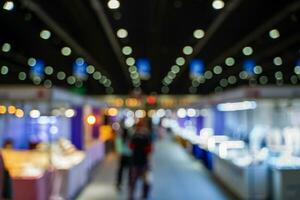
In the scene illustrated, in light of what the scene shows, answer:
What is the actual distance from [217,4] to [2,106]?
4.80 metres

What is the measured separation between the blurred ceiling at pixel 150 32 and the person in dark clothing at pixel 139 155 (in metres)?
3.13

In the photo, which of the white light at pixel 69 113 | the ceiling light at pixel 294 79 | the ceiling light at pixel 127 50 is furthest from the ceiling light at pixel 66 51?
the ceiling light at pixel 294 79

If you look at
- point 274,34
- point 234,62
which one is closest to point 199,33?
point 274,34

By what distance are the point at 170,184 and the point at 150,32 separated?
5819 mm

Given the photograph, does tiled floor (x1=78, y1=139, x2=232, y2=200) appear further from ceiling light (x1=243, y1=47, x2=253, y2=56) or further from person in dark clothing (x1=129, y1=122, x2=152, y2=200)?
ceiling light (x1=243, y1=47, x2=253, y2=56)

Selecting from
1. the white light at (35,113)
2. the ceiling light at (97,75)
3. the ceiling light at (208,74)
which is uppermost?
the ceiling light at (208,74)

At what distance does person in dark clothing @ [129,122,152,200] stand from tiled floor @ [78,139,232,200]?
0.70 meters

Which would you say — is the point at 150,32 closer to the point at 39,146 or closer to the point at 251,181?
the point at 39,146

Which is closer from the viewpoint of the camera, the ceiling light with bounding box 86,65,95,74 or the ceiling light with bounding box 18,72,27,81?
the ceiling light with bounding box 86,65,95,74

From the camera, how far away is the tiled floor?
32.6 ft

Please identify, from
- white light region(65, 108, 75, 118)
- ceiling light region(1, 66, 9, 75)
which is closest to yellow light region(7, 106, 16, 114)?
white light region(65, 108, 75, 118)

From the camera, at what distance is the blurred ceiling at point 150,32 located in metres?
11.7

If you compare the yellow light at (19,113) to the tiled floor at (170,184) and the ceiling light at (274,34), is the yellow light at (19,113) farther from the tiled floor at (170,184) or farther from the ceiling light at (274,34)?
the ceiling light at (274,34)

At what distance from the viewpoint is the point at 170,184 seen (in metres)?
11.6
